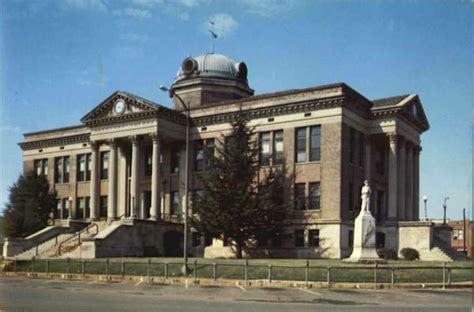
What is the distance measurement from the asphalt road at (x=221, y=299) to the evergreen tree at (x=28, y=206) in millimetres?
31299

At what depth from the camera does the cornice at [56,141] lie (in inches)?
2544

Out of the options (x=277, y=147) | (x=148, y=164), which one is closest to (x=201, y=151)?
(x=148, y=164)

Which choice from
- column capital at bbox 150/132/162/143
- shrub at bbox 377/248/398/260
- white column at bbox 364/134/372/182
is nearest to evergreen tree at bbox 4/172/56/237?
column capital at bbox 150/132/162/143

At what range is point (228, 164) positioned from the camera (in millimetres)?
44344

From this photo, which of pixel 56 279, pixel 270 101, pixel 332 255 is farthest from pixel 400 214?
pixel 56 279

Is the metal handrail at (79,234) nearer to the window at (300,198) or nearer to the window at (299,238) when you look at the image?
the window at (299,238)

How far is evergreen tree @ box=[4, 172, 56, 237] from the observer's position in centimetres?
5853

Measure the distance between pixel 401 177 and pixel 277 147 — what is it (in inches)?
425

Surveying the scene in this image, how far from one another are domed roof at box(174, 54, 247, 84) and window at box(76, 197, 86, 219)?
14484mm

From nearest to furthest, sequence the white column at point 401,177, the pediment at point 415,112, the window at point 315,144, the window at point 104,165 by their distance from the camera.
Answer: the window at point 315,144, the pediment at point 415,112, the white column at point 401,177, the window at point 104,165

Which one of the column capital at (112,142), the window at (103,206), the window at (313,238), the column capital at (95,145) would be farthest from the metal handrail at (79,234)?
the window at (313,238)

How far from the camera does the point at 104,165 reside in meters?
62.0

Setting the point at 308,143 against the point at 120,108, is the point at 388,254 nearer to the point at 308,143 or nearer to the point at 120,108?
the point at 308,143

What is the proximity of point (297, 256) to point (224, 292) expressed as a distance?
884 inches
